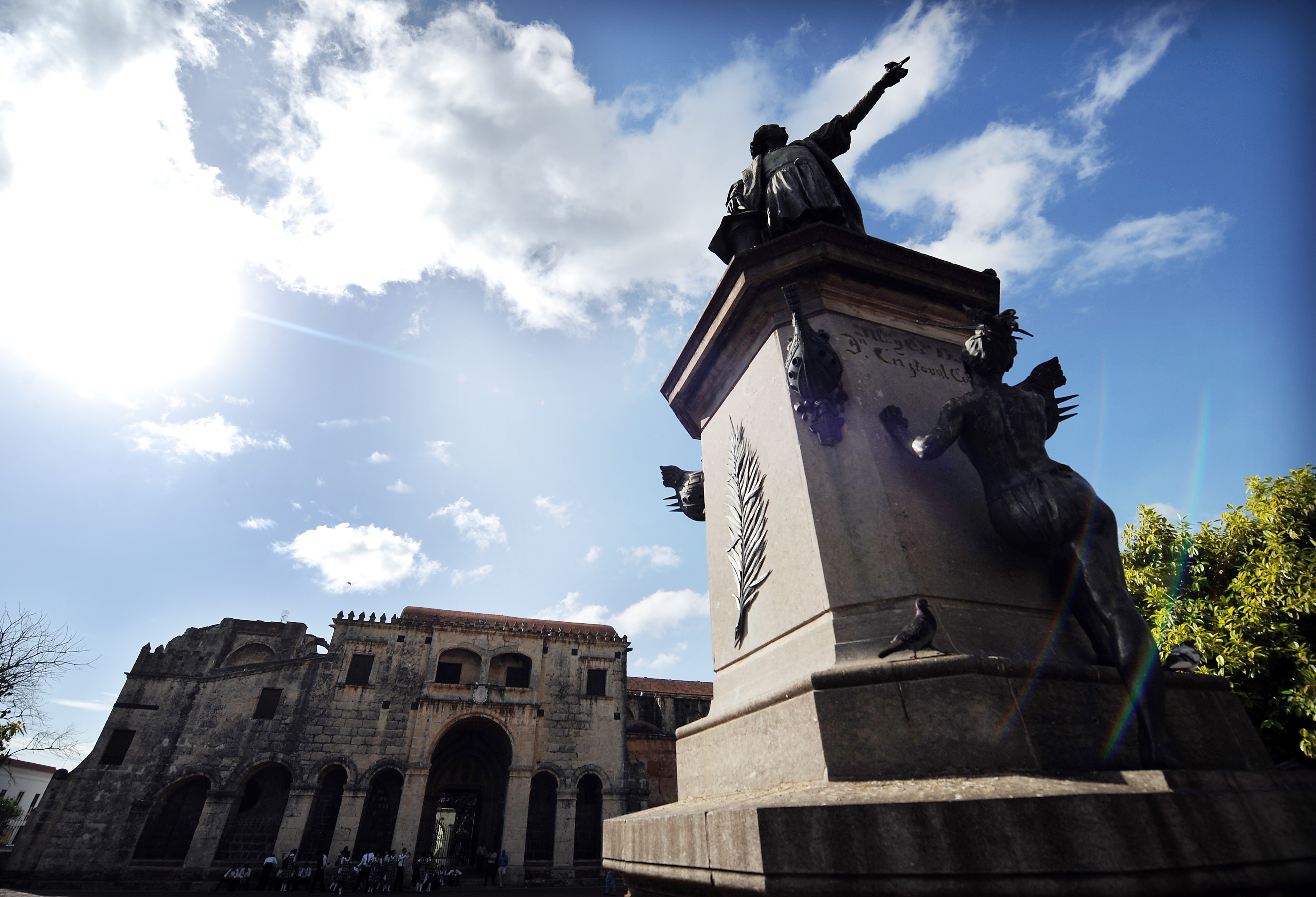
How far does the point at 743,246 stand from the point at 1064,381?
2153mm

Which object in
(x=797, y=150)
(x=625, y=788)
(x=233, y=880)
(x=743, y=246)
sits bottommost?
(x=233, y=880)

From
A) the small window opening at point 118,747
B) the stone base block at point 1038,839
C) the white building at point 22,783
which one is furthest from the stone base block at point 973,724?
the white building at point 22,783

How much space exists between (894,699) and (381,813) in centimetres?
2647

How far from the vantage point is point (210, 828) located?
20.4 m

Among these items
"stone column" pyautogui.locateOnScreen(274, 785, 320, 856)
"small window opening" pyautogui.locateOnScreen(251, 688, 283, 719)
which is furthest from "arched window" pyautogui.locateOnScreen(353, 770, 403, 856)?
"small window opening" pyautogui.locateOnScreen(251, 688, 283, 719)

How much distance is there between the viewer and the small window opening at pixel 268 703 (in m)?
22.4

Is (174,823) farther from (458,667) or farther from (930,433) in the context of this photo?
(930,433)

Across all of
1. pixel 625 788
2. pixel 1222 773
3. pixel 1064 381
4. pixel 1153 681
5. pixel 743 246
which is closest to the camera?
pixel 1222 773

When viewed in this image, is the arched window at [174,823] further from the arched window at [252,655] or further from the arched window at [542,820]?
the arched window at [542,820]

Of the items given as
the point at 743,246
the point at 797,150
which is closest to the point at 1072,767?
the point at 743,246

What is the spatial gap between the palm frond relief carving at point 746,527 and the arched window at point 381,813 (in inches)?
960

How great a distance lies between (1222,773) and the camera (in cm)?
172

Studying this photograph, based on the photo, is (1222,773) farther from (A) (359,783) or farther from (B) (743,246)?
(A) (359,783)

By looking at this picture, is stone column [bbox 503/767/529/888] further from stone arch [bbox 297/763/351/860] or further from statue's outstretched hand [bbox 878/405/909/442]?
statue's outstretched hand [bbox 878/405/909/442]
